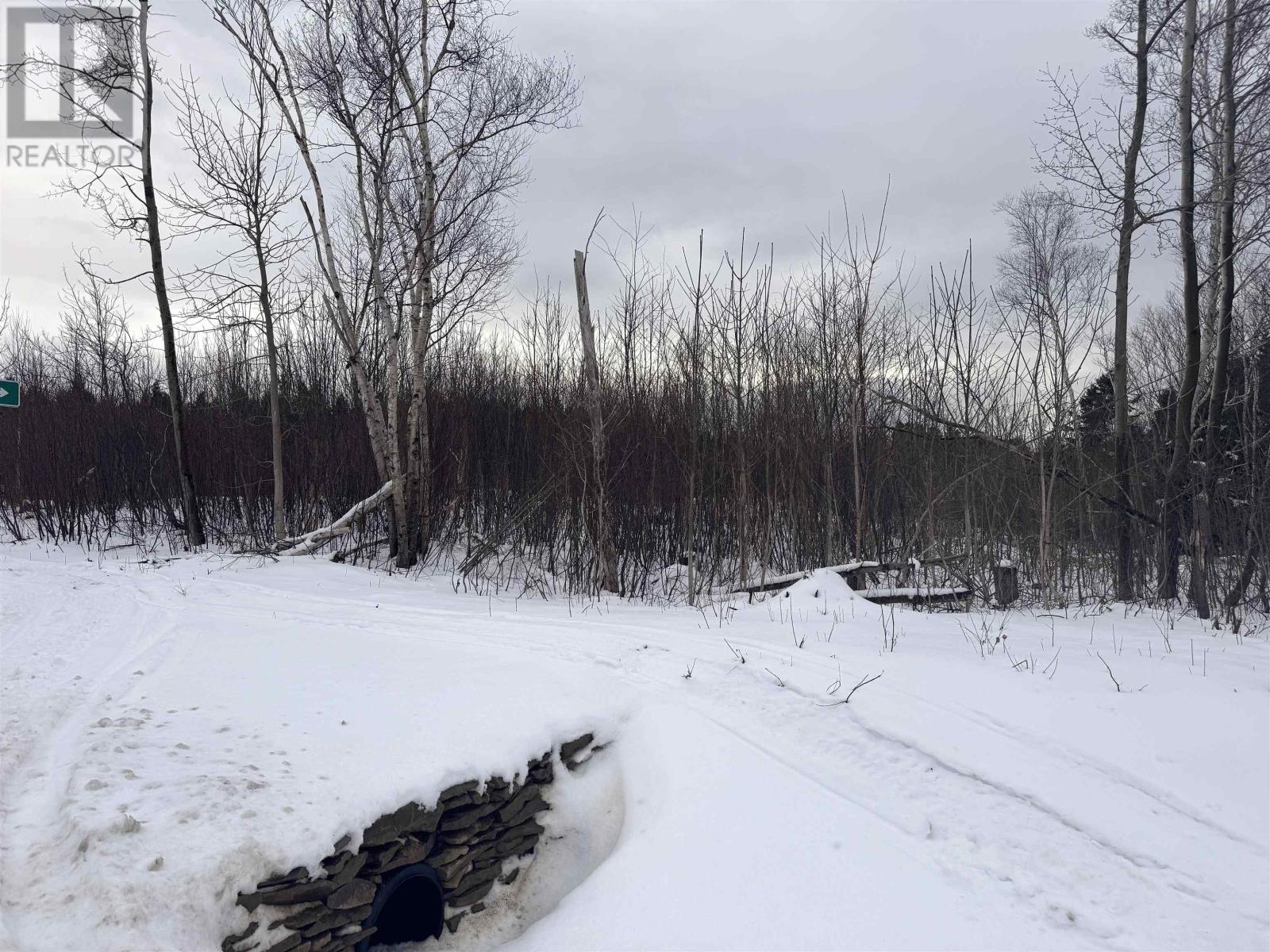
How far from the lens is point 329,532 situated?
415 inches

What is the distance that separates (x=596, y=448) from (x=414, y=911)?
5.98 meters

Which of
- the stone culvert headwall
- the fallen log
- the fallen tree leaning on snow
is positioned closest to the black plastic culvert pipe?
the stone culvert headwall

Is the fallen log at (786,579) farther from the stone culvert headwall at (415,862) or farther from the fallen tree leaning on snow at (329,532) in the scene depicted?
the fallen tree leaning on snow at (329,532)

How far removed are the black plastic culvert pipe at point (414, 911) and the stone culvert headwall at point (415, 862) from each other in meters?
0.06

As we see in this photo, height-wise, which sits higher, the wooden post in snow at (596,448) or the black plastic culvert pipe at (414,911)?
the wooden post in snow at (596,448)

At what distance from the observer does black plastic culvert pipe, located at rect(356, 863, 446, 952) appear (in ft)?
11.4

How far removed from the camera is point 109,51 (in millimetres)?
10820

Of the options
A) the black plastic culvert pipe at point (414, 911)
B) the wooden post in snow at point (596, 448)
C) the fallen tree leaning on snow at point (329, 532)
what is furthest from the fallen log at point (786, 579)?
the black plastic culvert pipe at point (414, 911)

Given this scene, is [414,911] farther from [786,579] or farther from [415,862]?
[786,579]

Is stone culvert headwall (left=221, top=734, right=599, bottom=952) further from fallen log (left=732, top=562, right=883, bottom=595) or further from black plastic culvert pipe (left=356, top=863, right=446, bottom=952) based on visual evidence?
fallen log (left=732, top=562, right=883, bottom=595)

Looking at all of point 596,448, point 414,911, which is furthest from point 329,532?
point 414,911

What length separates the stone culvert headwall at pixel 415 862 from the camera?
2863 millimetres

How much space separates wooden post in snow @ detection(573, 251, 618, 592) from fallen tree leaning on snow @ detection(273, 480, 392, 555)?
3.02m

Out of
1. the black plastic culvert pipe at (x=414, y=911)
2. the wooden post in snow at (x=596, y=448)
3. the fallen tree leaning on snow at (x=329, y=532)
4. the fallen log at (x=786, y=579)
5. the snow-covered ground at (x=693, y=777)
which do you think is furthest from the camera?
the fallen tree leaning on snow at (x=329, y=532)
